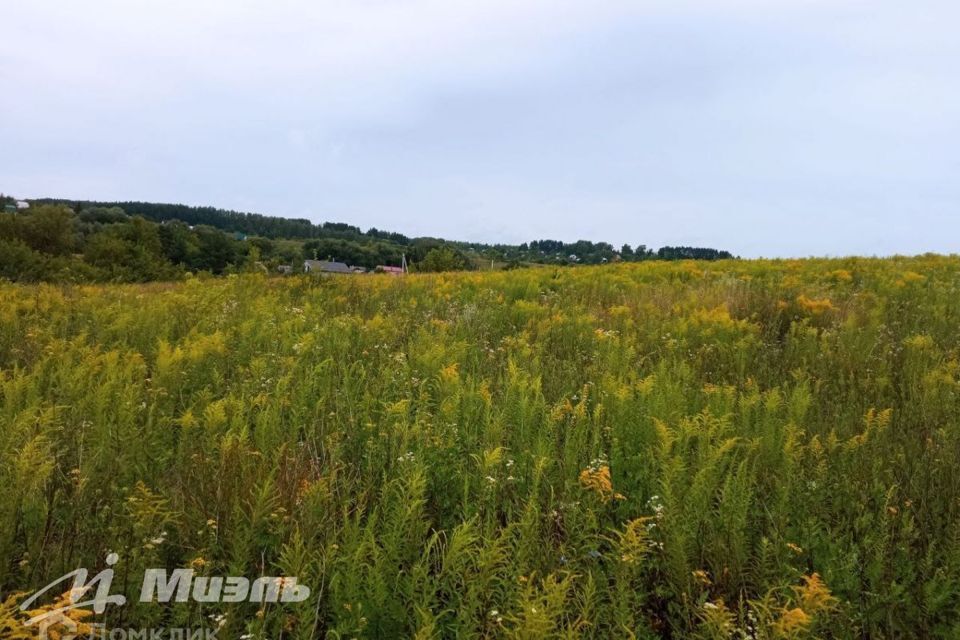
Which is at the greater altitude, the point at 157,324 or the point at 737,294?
the point at 737,294

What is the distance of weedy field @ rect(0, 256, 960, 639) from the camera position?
1764 mm

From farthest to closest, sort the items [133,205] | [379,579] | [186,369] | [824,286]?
[133,205]
[824,286]
[186,369]
[379,579]

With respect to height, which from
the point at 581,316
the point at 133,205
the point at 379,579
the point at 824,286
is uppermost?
the point at 133,205

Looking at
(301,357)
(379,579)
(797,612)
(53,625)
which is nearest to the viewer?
(53,625)

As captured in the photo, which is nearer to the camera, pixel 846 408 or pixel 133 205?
pixel 846 408

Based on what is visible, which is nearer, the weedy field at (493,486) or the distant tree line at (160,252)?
the weedy field at (493,486)

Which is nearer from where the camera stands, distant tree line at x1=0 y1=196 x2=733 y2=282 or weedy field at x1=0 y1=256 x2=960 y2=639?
weedy field at x1=0 y1=256 x2=960 y2=639

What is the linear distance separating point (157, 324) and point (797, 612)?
19.2 ft

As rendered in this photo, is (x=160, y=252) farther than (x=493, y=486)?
Yes

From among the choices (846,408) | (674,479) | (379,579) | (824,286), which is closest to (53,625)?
(379,579)

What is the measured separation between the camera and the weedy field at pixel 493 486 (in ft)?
5.79

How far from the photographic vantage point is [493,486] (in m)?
2.31

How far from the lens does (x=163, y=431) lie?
2.89 metres

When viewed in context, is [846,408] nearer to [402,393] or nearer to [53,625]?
[402,393]
